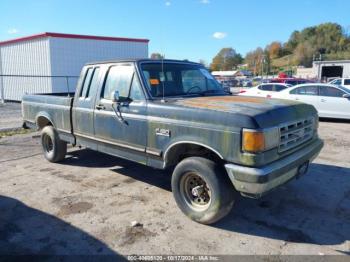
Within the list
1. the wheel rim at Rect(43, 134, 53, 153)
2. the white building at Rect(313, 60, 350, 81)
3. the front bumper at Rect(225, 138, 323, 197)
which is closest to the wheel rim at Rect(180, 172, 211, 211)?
the front bumper at Rect(225, 138, 323, 197)

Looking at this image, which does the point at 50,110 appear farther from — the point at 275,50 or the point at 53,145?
the point at 275,50

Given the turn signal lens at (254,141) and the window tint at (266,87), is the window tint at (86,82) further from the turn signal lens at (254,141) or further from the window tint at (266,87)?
the window tint at (266,87)

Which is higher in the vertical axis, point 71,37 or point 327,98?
point 71,37

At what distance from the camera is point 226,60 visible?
141 meters

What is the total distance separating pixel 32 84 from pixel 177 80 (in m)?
19.7

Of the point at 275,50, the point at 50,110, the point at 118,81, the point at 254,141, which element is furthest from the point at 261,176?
the point at 275,50

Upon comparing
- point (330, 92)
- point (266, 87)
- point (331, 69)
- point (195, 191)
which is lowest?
point (195, 191)

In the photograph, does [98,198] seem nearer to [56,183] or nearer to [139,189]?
[139,189]

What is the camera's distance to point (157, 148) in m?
4.66

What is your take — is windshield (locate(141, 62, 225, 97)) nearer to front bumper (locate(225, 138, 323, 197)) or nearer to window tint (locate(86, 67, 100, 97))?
window tint (locate(86, 67, 100, 97))

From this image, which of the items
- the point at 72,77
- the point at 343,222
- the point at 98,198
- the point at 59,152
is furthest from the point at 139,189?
the point at 72,77

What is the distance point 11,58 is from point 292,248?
→ 2539 centimetres

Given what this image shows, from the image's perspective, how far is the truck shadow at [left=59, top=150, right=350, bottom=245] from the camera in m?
4.06

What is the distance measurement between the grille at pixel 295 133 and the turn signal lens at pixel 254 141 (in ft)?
1.48
